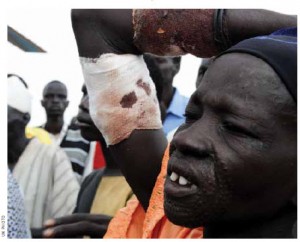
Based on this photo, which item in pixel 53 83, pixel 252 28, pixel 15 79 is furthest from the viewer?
pixel 53 83

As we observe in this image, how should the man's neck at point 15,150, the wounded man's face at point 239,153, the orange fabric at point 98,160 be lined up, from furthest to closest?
1. the orange fabric at point 98,160
2. the man's neck at point 15,150
3. the wounded man's face at point 239,153

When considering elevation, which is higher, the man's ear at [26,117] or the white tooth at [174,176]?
the white tooth at [174,176]

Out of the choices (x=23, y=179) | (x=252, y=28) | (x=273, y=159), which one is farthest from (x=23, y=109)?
(x=273, y=159)

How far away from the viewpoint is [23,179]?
13.2 feet

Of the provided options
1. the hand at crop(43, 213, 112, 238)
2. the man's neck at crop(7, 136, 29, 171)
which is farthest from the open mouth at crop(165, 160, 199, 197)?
the man's neck at crop(7, 136, 29, 171)

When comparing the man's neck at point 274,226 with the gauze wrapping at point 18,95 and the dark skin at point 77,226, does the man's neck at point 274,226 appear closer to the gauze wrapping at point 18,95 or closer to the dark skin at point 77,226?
the dark skin at point 77,226

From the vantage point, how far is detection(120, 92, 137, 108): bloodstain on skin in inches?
66.1

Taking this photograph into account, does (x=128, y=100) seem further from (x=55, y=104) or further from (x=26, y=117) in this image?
(x=55, y=104)

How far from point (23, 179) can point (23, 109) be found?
47 cm

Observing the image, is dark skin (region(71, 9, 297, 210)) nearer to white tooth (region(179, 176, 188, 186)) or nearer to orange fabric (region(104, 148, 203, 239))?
orange fabric (region(104, 148, 203, 239))

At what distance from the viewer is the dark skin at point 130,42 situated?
1.51 m

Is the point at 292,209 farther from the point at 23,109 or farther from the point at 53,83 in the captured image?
the point at 53,83

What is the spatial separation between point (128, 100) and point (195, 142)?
0.47 metres

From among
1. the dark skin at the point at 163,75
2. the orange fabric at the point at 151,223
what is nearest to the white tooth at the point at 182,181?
the orange fabric at the point at 151,223
